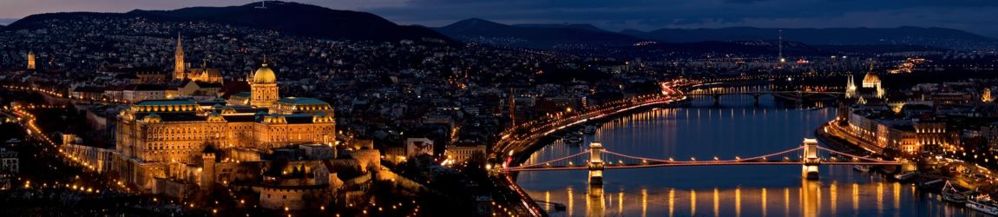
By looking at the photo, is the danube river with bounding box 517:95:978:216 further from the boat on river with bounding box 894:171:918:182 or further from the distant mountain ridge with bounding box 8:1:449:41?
the distant mountain ridge with bounding box 8:1:449:41

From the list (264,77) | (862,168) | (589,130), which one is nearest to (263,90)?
(264,77)

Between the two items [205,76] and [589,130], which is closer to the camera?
[205,76]

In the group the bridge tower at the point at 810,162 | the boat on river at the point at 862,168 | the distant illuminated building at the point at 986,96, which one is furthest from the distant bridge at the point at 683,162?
the distant illuminated building at the point at 986,96

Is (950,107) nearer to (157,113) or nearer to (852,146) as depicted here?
(852,146)

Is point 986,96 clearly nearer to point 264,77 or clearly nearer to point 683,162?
point 683,162

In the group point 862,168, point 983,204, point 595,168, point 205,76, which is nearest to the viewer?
point 983,204

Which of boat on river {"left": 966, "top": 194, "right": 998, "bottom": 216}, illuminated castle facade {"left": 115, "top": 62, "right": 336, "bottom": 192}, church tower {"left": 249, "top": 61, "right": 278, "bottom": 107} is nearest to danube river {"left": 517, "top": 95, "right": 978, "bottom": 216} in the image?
boat on river {"left": 966, "top": 194, "right": 998, "bottom": 216}

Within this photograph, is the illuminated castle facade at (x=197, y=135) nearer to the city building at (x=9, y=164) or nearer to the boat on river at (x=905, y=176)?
the city building at (x=9, y=164)

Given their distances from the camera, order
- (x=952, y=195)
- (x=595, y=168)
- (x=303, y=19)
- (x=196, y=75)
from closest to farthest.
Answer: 1. (x=952, y=195)
2. (x=595, y=168)
3. (x=196, y=75)
4. (x=303, y=19)

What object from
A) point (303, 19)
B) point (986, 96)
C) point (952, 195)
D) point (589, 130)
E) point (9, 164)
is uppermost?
point (303, 19)
